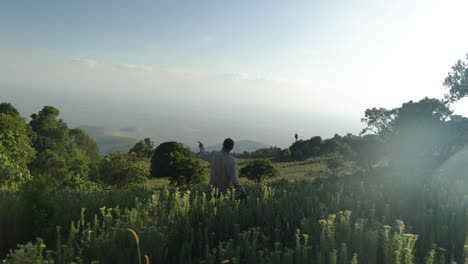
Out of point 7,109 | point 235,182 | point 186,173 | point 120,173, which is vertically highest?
point 7,109

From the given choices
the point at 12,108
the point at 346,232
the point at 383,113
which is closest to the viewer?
the point at 346,232

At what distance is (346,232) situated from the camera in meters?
5.14

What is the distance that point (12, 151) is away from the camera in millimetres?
28719

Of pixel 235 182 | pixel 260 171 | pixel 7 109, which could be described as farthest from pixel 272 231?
pixel 7 109

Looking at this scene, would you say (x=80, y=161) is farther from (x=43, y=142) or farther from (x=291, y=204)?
(x=291, y=204)

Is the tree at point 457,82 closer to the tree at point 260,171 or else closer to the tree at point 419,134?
the tree at point 419,134

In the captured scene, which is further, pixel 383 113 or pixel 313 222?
pixel 383 113

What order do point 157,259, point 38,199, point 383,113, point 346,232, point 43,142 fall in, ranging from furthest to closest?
point 43,142, point 383,113, point 38,199, point 346,232, point 157,259

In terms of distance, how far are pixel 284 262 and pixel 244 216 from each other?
102 inches

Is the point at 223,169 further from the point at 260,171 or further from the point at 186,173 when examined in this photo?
the point at 260,171

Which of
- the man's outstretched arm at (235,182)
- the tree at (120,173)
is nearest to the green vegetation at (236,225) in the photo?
the man's outstretched arm at (235,182)

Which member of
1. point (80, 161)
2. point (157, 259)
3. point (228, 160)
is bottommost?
point (80, 161)

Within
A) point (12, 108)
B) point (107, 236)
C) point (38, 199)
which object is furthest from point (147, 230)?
point (12, 108)

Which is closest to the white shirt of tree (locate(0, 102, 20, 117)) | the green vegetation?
the green vegetation
